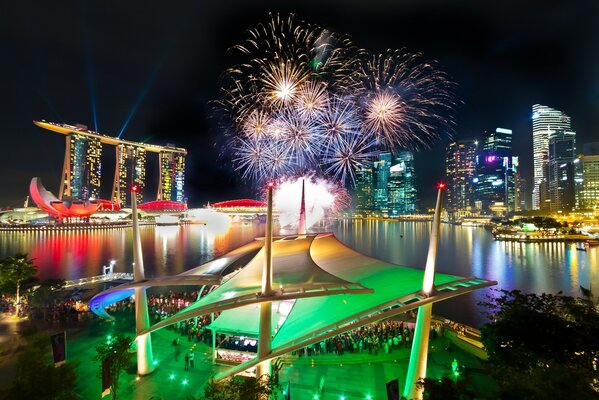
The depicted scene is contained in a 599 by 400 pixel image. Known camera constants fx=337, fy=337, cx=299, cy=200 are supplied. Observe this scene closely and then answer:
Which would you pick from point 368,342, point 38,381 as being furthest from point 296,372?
point 38,381

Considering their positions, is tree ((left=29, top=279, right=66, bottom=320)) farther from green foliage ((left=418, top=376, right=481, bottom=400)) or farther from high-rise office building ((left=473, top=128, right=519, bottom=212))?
high-rise office building ((left=473, top=128, right=519, bottom=212))

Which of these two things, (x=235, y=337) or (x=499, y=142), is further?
(x=499, y=142)

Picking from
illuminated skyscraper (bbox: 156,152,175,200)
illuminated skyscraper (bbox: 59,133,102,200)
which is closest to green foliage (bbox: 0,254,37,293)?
illuminated skyscraper (bbox: 59,133,102,200)

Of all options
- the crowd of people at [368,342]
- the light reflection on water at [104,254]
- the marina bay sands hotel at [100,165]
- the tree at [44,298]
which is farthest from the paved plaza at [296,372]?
the marina bay sands hotel at [100,165]

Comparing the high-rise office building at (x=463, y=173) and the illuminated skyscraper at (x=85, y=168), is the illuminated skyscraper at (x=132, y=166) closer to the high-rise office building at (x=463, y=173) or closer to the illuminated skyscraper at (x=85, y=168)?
the illuminated skyscraper at (x=85, y=168)

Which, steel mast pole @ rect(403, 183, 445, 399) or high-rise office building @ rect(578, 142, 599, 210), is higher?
high-rise office building @ rect(578, 142, 599, 210)

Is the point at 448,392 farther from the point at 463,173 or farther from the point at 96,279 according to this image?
the point at 463,173
